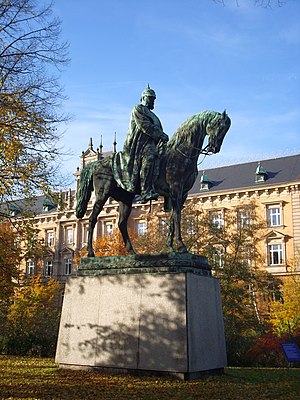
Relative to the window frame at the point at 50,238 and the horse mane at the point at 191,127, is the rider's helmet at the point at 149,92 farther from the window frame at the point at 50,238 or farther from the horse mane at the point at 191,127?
the window frame at the point at 50,238

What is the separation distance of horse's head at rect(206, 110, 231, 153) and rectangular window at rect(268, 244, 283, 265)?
111 ft

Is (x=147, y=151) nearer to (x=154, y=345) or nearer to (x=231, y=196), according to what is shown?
(x=154, y=345)

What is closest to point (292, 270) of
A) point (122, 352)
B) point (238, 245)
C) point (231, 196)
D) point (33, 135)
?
point (231, 196)

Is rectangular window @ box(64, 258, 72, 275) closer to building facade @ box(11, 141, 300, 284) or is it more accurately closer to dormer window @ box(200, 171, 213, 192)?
building facade @ box(11, 141, 300, 284)

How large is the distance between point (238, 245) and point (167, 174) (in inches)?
682

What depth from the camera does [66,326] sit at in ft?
34.1

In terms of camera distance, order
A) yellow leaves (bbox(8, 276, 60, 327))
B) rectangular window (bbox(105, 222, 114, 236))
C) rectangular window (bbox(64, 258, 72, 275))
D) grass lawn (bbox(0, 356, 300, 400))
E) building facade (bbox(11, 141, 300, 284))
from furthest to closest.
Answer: rectangular window (bbox(64, 258, 72, 275)), rectangular window (bbox(105, 222, 114, 236)), building facade (bbox(11, 141, 300, 284)), yellow leaves (bbox(8, 276, 60, 327)), grass lawn (bbox(0, 356, 300, 400))

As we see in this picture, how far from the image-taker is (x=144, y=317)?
9.35 meters

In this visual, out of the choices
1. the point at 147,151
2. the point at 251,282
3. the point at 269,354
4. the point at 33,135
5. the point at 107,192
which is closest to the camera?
the point at 147,151

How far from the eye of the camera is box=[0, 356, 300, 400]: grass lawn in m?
7.52

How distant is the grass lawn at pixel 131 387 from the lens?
7.52 metres

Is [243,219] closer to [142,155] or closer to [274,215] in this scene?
[274,215]

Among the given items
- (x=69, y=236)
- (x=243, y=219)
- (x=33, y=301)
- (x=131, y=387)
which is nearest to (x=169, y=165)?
(x=131, y=387)

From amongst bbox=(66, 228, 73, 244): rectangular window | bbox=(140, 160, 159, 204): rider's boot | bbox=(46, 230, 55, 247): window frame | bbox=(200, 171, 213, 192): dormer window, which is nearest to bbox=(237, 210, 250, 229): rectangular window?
bbox=(140, 160, 159, 204): rider's boot
